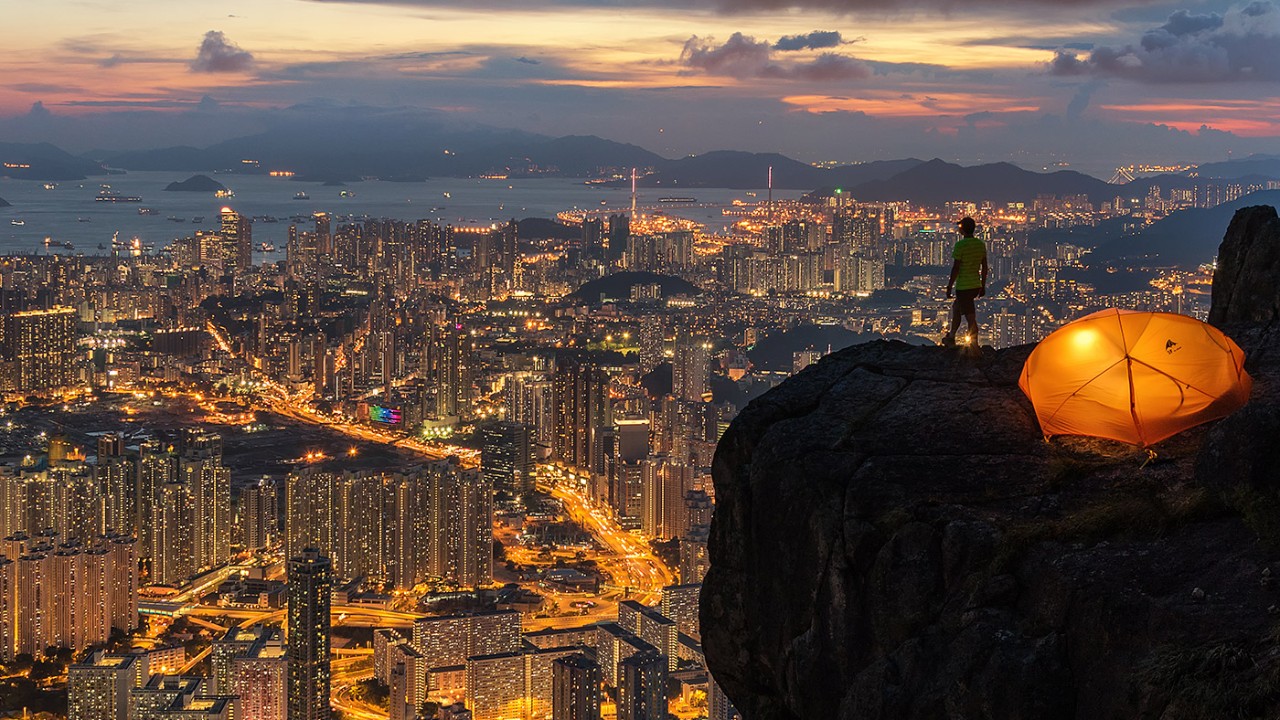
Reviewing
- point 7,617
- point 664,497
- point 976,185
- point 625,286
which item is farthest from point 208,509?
point 976,185

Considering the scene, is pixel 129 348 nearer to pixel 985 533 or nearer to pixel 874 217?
pixel 874 217

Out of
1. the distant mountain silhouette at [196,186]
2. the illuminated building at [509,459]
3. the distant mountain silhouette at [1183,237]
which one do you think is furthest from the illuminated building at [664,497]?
the distant mountain silhouette at [196,186]

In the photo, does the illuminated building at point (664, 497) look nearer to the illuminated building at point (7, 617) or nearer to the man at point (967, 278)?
the illuminated building at point (7, 617)

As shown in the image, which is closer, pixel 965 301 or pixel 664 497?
pixel 965 301

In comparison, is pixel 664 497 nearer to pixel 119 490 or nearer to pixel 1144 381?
pixel 119 490

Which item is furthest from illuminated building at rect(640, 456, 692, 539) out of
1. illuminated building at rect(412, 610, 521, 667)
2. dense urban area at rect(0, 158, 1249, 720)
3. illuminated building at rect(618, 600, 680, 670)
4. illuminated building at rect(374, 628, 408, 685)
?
illuminated building at rect(374, 628, 408, 685)

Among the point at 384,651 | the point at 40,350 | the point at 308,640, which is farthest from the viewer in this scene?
the point at 40,350

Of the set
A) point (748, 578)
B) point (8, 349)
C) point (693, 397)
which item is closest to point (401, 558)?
point (693, 397)
